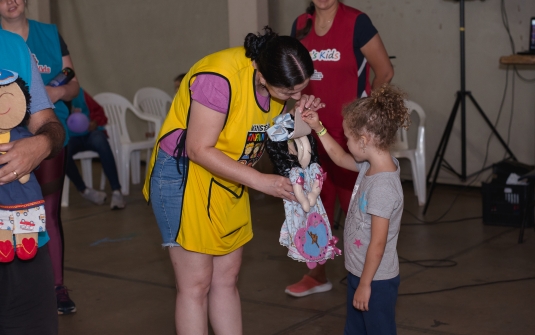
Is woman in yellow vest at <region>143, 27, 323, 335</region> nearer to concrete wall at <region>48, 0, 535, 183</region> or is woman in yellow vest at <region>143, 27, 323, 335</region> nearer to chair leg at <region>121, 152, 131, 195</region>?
concrete wall at <region>48, 0, 535, 183</region>

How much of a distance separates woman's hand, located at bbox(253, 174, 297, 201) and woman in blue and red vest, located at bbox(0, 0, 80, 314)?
4.61 feet

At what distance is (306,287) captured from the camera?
3.97 meters

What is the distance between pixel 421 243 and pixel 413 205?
1.38 m

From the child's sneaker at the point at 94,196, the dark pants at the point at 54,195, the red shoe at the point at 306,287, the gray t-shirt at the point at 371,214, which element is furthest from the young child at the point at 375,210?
the child's sneaker at the point at 94,196

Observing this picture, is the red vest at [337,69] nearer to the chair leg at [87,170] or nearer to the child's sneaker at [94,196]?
the child's sneaker at [94,196]

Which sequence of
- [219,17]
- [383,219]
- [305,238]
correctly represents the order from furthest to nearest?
1. [219,17]
2. [305,238]
3. [383,219]

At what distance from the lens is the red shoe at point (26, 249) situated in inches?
77.9

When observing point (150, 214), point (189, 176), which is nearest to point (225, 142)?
point (189, 176)

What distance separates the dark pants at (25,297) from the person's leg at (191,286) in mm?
618

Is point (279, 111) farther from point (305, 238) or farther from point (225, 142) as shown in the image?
point (305, 238)

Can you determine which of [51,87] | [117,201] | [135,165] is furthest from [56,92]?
[135,165]

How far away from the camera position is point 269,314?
3715 millimetres

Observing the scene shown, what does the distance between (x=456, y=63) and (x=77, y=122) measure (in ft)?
12.3

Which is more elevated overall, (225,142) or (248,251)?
(225,142)
